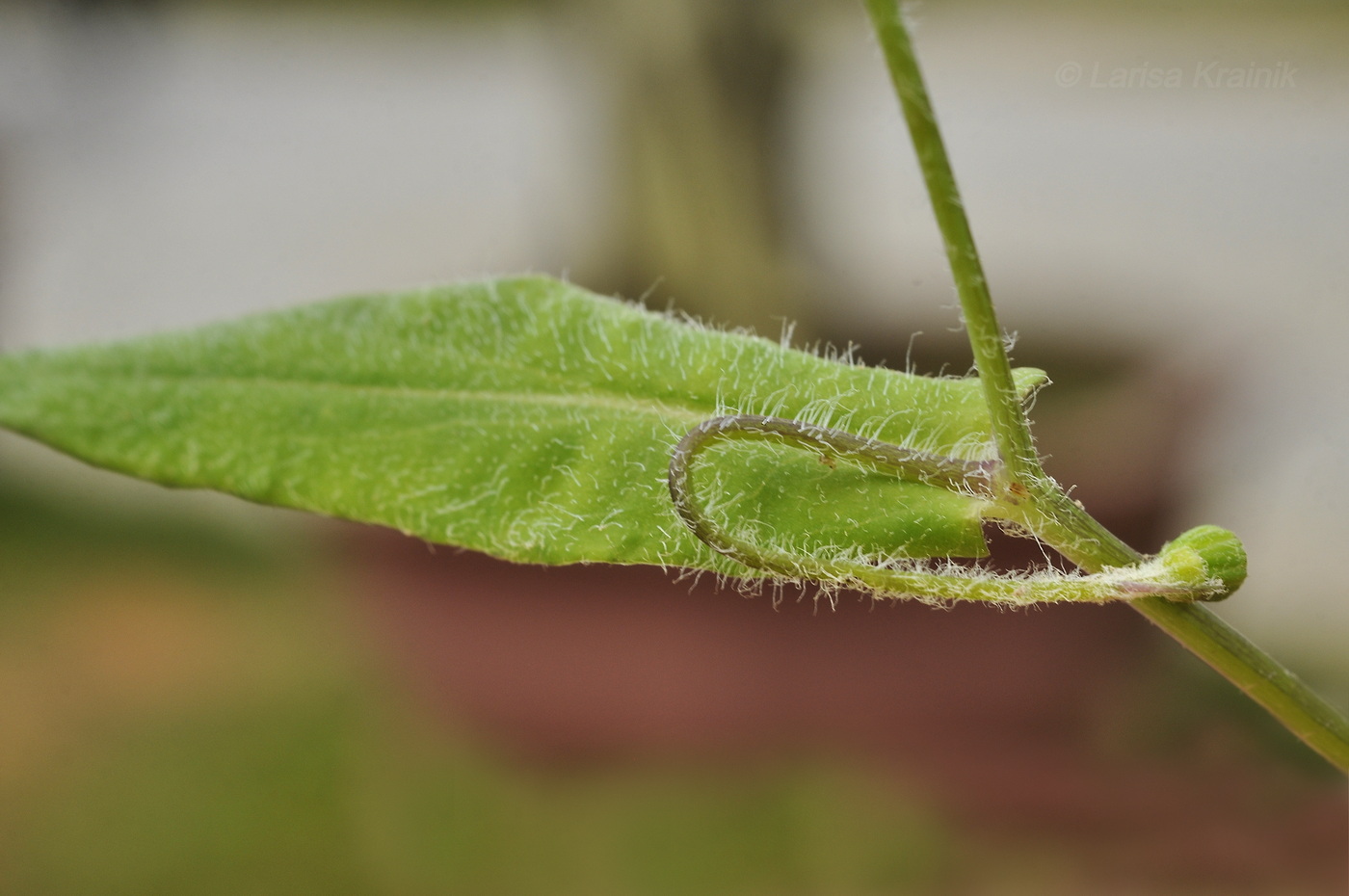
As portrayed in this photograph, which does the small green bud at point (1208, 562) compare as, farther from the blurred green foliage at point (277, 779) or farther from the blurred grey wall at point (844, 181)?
the blurred green foliage at point (277, 779)

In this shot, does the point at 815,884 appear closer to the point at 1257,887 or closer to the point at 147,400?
the point at 1257,887

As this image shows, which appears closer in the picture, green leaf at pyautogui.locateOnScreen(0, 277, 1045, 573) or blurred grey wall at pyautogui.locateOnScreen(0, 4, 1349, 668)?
green leaf at pyautogui.locateOnScreen(0, 277, 1045, 573)

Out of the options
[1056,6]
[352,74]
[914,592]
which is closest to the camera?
[914,592]

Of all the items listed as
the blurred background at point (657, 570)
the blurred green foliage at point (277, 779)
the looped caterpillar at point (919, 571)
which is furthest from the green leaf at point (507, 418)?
the blurred green foliage at point (277, 779)

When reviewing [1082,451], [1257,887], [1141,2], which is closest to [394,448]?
[1082,451]

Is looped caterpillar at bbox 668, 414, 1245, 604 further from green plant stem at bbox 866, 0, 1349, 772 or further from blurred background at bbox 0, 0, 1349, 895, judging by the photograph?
blurred background at bbox 0, 0, 1349, 895

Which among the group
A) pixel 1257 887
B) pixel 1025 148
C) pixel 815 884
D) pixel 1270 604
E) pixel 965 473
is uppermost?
pixel 1025 148

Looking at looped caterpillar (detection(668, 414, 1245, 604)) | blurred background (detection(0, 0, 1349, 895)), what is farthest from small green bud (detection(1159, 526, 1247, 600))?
blurred background (detection(0, 0, 1349, 895))

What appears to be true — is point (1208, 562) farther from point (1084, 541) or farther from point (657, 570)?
point (657, 570)
